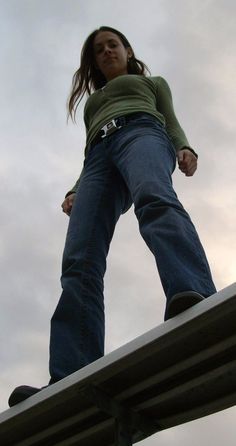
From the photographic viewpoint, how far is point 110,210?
12.1ft

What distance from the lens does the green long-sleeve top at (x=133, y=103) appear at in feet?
12.5

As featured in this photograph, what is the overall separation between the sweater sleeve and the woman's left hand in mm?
90

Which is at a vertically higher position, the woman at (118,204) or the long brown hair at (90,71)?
the long brown hair at (90,71)

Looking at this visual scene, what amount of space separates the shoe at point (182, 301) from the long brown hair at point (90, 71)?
215cm

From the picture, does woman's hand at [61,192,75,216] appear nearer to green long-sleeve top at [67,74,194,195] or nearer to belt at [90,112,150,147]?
green long-sleeve top at [67,74,194,195]

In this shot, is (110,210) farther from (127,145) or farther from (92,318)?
(92,318)

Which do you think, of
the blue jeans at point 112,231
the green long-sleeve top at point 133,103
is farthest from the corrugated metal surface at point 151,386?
the green long-sleeve top at point 133,103

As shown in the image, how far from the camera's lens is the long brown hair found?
4.45 m

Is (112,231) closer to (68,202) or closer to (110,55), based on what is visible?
(68,202)

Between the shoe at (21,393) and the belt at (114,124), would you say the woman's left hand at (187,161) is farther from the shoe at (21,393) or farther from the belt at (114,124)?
the shoe at (21,393)

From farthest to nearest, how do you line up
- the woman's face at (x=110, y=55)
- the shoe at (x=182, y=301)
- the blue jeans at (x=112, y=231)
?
the woman's face at (x=110, y=55), the blue jeans at (x=112, y=231), the shoe at (x=182, y=301)

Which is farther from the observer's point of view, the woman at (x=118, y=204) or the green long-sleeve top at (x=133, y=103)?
the green long-sleeve top at (x=133, y=103)

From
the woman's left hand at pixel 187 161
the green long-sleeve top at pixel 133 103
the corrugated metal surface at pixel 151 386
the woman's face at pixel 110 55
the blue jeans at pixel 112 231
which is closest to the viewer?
the corrugated metal surface at pixel 151 386

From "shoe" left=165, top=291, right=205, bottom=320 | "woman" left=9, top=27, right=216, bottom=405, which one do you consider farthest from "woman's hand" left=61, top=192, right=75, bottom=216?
"shoe" left=165, top=291, right=205, bottom=320
